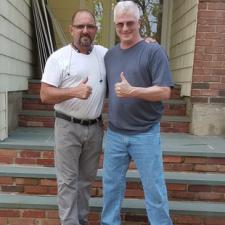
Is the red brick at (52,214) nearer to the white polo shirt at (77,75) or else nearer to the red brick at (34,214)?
the red brick at (34,214)

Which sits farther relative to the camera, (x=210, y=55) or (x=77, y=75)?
(x=210, y=55)

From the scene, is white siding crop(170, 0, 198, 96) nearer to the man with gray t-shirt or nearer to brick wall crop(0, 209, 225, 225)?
brick wall crop(0, 209, 225, 225)

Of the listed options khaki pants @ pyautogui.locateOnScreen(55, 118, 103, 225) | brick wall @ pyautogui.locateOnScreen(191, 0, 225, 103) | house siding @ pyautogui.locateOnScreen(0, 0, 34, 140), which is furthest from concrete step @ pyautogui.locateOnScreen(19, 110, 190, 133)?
khaki pants @ pyautogui.locateOnScreen(55, 118, 103, 225)

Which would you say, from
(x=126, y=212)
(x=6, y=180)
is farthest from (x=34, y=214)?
(x=126, y=212)

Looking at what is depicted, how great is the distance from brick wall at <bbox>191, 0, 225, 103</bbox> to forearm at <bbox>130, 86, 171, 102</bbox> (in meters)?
1.94

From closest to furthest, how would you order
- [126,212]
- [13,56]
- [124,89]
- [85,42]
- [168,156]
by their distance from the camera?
[124,89], [85,42], [126,212], [168,156], [13,56]

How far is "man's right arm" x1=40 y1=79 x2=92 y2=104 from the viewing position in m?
2.28

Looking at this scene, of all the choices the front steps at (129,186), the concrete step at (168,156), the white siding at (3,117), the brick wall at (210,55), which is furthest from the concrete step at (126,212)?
the brick wall at (210,55)

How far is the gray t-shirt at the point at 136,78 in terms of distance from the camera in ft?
7.54

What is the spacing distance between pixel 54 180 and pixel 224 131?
200 centimetres

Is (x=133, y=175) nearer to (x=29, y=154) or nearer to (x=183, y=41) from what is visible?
(x=29, y=154)

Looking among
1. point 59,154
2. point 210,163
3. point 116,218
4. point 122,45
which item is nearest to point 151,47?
point 122,45

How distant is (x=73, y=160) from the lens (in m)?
2.58

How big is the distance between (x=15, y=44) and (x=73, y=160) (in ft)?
6.18
